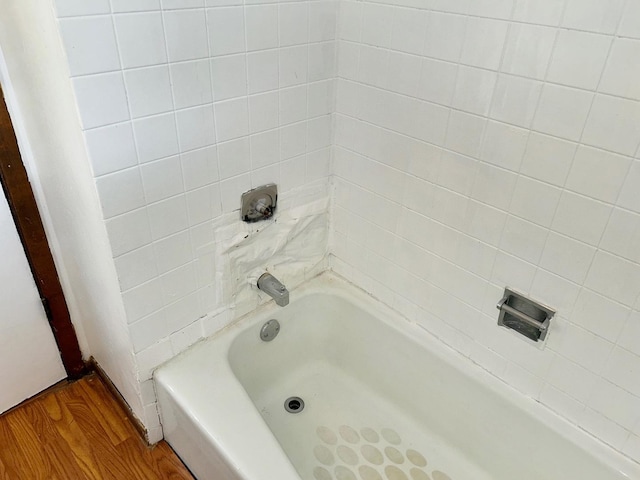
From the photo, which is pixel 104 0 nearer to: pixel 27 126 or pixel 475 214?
pixel 27 126

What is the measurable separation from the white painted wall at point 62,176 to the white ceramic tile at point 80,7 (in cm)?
2

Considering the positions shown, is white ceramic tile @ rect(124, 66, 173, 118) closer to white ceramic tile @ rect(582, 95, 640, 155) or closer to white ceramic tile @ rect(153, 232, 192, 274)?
white ceramic tile @ rect(153, 232, 192, 274)

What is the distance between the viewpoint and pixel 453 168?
1.28 metres

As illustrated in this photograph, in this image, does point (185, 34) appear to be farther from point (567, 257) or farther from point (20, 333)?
point (20, 333)

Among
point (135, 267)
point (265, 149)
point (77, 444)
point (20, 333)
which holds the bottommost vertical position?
point (77, 444)

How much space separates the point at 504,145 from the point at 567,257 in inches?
11.7

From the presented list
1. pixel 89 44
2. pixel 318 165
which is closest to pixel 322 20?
Result: pixel 318 165

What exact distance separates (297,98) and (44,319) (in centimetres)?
110

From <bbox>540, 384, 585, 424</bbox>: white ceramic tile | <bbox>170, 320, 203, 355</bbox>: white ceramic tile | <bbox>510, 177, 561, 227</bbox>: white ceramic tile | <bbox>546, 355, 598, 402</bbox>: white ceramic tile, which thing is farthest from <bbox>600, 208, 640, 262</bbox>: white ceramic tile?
<bbox>170, 320, 203, 355</bbox>: white ceramic tile

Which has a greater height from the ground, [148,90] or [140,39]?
[140,39]

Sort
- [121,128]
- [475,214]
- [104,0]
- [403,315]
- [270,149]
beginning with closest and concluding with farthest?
[104,0] → [121,128] → [475,214] → [270,149] → [403,315]

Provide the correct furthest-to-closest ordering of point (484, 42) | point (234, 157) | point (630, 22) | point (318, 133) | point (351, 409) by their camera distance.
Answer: point (351, 409) < point (318, 133) < point (234, 157) < point (484, 42) < point (630, 22)

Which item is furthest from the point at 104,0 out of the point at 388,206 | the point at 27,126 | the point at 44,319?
the point at 44,319

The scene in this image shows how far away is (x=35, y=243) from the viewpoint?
1.49 meters
